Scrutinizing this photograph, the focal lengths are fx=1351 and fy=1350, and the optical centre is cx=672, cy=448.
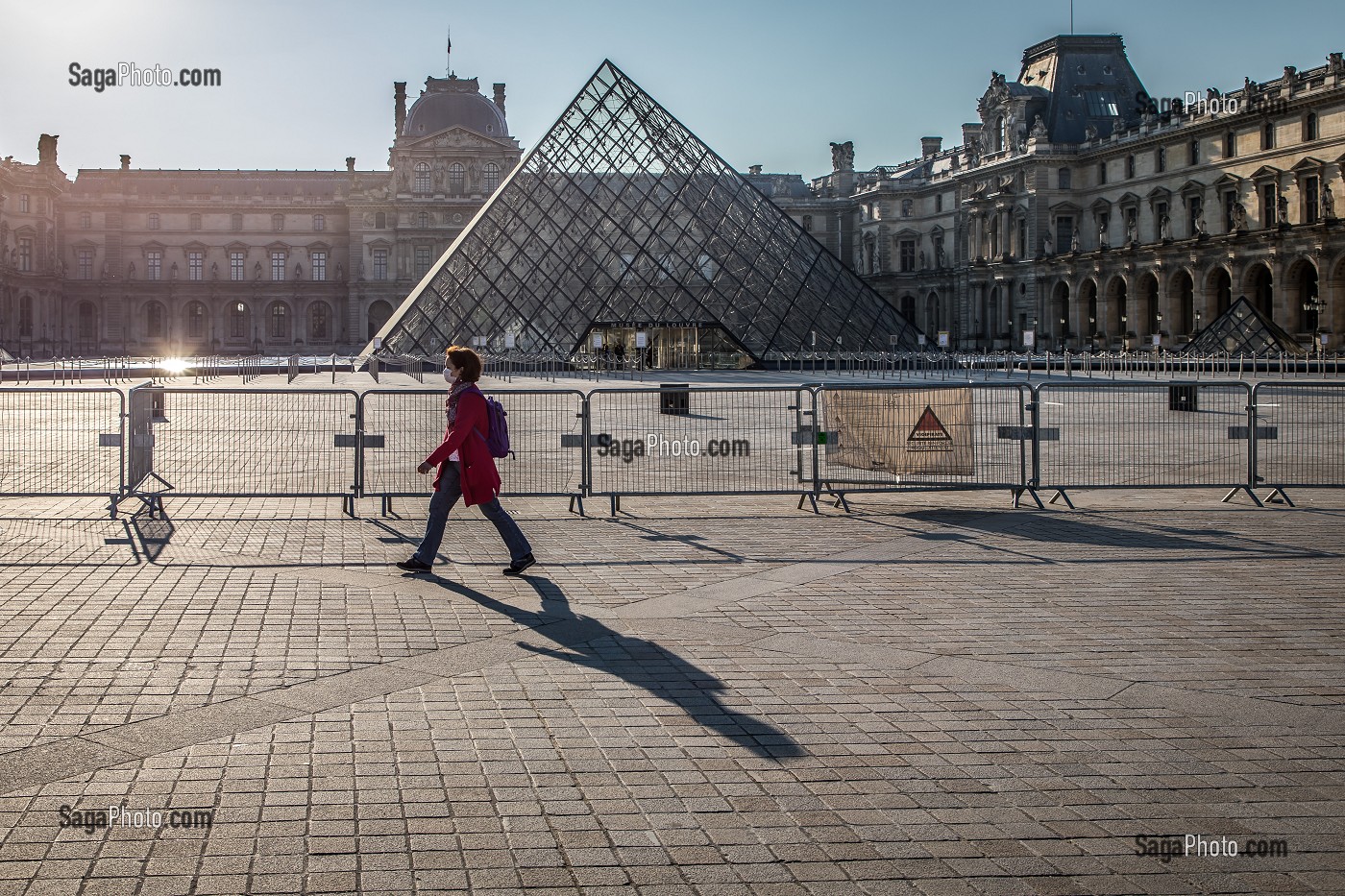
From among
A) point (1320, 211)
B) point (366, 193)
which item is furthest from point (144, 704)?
point (366, 193)

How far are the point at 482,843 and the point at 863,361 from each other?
48.3 m

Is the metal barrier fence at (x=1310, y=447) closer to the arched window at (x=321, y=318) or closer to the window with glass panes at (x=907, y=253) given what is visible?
the window with glass panes at (x=907, y=253)

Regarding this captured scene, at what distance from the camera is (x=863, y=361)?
5147 cm

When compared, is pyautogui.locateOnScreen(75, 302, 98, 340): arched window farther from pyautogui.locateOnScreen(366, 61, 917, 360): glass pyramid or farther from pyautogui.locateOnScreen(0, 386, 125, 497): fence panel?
pyautogui.locateOnScreen(0, 386, 125, 497): fence panel

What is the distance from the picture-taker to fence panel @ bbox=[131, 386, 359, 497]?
11.6 meters

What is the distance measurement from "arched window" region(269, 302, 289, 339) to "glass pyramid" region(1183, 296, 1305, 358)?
6384cm

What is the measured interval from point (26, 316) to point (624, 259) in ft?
176

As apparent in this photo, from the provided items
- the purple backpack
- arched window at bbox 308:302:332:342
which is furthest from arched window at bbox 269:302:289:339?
the purple backpack

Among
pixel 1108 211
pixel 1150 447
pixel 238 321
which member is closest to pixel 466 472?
pixel 1150 447

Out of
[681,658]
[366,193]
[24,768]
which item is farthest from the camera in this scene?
[366,193]

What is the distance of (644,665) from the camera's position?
6191 mm

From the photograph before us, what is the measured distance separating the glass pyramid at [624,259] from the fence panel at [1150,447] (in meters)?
32.0

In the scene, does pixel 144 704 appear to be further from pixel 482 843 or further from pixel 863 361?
pixel 863 361

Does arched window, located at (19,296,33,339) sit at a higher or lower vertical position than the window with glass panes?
lower
